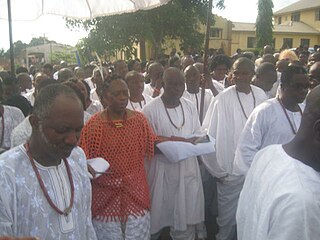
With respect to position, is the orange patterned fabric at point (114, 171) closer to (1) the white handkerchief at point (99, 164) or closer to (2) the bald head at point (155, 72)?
(1) the white handkerchief at point (99, 164)

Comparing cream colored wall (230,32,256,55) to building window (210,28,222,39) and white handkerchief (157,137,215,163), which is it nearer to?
building window (210,28,222,39)

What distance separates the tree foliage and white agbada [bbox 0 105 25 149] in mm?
16168

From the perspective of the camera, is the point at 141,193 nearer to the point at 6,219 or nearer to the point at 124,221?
the point at 124,221

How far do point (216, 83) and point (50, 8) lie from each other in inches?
128

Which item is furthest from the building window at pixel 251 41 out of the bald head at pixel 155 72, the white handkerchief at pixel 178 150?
the white handkerchief at pixel 178 150

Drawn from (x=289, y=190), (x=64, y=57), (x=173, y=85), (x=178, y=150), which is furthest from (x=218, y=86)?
(x=64, y=57)

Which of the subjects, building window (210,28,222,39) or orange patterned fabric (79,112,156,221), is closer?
orange patterned fabric (79,112,156,221)

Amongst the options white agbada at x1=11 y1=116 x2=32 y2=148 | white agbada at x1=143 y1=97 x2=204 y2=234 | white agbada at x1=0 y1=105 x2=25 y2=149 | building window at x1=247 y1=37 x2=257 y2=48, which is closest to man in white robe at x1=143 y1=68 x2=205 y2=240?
white agbada at x1=143 y1=97 x2=204 y2=234

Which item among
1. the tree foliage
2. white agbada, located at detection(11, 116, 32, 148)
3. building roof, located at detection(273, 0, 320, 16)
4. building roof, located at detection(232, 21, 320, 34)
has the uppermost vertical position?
building roof, located at detection(273, 0, 320, 16)

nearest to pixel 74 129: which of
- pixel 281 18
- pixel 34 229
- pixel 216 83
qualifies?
pixel 34 229

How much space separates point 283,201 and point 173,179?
2.78 meters

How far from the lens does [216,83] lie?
6.50 m

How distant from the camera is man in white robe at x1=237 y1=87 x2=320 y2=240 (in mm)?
1439

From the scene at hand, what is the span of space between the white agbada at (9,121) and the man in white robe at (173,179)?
4.49 feet
